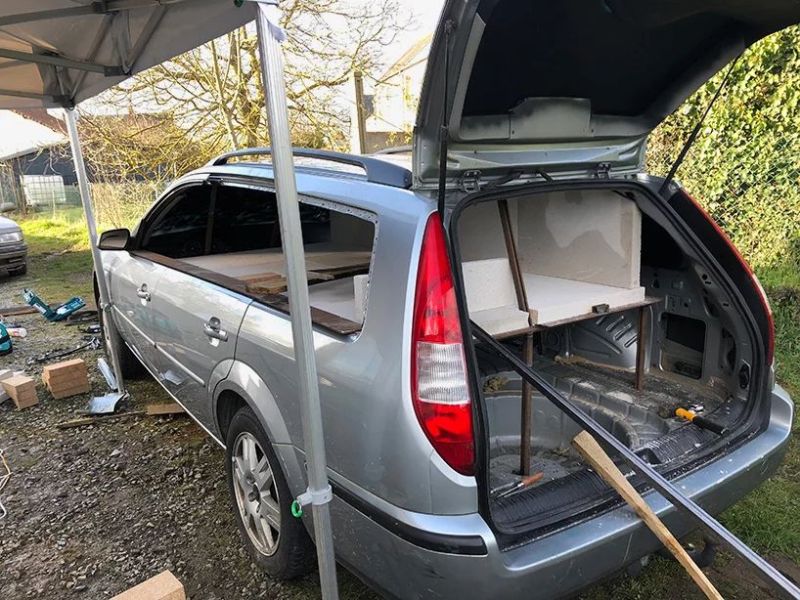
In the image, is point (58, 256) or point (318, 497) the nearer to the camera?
point (318, 497)

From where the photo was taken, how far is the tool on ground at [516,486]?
76.1 inches

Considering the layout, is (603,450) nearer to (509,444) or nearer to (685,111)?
(509,444)

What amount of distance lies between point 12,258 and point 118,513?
26.7ft

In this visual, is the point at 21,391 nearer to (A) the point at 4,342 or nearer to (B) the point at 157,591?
(A) the point at 4,342

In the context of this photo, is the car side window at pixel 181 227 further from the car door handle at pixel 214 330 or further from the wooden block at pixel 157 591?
the wooden block at pixel 157 591

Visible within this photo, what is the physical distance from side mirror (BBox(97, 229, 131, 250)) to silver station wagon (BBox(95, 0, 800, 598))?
675mm

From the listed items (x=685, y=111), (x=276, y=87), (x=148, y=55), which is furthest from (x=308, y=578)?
(x=685, y=111)

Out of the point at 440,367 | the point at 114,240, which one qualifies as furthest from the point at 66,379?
the point at 440,367

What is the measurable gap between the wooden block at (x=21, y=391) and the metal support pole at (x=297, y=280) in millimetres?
3580

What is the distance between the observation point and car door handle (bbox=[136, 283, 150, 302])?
11.3 ft

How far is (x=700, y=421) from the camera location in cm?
231

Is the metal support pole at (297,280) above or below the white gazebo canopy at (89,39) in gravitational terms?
below

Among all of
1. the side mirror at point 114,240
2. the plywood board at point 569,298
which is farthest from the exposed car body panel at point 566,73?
the side mirror at point 114,240

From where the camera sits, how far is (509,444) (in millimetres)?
2580
